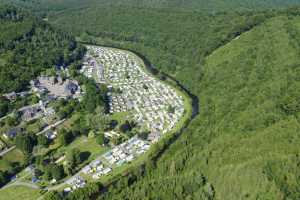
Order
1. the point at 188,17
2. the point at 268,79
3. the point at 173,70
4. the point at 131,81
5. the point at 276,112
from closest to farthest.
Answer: the point at 276,112
the point at 268,79
the point at 131,81
the point at 173,70
the point at 188,17

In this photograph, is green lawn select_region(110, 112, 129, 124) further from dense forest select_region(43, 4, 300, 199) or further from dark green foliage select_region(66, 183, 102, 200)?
dark green foliage select_region(66, 183, 102, 200)

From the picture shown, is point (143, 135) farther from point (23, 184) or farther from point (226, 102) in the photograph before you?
point (23, 184)

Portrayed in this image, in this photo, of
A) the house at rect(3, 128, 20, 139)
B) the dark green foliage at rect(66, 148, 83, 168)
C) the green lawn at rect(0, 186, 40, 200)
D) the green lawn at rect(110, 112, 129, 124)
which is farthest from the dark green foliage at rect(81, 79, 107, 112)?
the green lawn at rect(0, 186, 40, 200)

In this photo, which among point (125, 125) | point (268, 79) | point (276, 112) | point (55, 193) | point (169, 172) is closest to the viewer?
point (55, 193)

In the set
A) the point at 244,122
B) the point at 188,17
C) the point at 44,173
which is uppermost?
the point at 188,17

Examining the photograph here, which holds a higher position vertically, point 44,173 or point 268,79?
point 268,79

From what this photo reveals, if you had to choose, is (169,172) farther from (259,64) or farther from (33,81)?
(33,81)

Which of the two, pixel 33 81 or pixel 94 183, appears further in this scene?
pixel 33 81

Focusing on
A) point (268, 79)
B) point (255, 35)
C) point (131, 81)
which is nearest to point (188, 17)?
point (255, 35)
